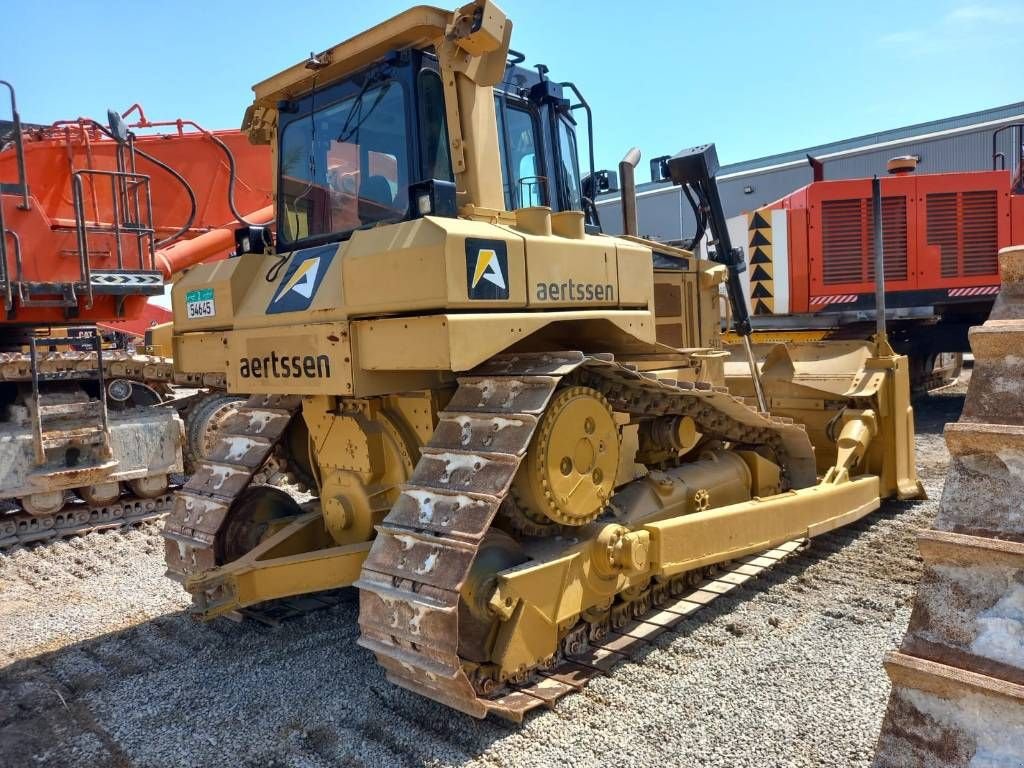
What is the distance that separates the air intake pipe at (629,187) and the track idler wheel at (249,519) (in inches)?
115

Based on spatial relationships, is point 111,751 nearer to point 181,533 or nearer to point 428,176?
point 181,533

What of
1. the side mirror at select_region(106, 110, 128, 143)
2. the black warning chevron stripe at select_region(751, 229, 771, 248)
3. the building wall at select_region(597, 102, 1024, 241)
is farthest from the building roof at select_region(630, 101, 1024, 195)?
the side mirror at select_region(106, 110, 128, 143)

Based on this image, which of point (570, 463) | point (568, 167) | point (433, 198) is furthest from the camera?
point (568, 167)

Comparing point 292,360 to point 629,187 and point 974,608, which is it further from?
point 974,608

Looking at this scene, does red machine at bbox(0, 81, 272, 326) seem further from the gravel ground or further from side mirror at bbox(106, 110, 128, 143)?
the gravel ground

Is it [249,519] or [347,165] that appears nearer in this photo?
[347,165]

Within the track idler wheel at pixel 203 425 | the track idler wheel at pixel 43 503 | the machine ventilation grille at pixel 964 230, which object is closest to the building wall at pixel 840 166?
the machine ventilation grille at pixel 964 230

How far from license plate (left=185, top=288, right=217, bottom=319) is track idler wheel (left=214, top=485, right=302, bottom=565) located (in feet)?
3.59

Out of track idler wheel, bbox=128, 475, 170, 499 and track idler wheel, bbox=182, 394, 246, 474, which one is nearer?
track idler wheel, bbox=128, 475, 170, 499

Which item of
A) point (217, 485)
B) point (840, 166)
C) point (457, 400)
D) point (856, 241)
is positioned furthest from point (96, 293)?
point (840, 166)

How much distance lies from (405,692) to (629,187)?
11.0ft

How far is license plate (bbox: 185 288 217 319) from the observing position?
4.84m

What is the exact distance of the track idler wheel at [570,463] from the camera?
12.5ft

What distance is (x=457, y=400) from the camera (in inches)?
153
